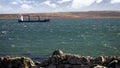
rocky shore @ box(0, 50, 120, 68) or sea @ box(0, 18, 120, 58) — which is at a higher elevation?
rocky shore @ box(0, 50, 120, 68)

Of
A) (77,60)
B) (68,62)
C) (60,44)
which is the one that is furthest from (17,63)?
(60,44)

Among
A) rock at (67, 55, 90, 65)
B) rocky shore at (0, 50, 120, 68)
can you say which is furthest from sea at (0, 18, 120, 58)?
rock at (67, 55, 90, 65)

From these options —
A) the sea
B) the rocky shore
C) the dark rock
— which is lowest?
the sea

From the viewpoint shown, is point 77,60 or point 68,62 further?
point 68,62

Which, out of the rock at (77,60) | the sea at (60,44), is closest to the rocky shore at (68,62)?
the rock at (77,60)

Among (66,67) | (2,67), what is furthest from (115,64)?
(2,67)

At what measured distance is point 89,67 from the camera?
674 inches

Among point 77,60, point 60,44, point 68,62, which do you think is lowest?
point 60,44

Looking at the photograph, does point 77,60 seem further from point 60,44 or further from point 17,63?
point 60,44

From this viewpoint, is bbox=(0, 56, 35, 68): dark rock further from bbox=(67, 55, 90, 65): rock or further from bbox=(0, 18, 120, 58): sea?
bbox=(0, 18, 120, 58): sea

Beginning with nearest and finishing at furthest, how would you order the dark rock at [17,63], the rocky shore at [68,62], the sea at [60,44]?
the rocky shore at [68,62], the dark rock at [17,63], the sea at [60,44]

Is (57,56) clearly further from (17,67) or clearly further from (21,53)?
(21,53)

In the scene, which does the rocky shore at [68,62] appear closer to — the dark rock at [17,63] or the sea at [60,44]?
the dark rock at [17,63]

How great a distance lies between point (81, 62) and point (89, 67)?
474 mm
